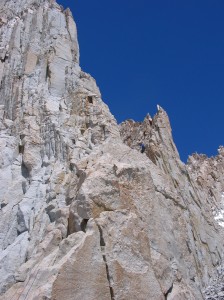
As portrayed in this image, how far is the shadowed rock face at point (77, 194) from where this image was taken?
17.6 m

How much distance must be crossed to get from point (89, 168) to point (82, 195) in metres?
2.61

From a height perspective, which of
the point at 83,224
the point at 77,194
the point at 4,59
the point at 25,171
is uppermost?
the point at 4,59

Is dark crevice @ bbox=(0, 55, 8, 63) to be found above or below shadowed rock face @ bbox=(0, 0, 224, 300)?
above

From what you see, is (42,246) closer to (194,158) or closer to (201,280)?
(201,280)

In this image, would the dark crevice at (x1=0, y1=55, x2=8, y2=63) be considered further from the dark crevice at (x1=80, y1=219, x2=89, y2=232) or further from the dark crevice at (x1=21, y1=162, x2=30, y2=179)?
the dark crevice at (x1=80, y1=219, x2=89, y2=232)

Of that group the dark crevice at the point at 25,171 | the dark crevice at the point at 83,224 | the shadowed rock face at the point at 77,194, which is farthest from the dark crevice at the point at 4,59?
the dark crevice at the point at 83,224

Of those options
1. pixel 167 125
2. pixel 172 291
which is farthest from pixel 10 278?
pixel 167 125

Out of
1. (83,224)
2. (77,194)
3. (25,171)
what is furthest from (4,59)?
(83,224)

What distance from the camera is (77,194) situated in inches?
801

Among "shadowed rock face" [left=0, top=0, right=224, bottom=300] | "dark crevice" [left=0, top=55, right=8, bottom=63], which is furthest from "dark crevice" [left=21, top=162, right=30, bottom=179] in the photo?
"dark crevice" [left=0, top=55, right=8, bottom=63]

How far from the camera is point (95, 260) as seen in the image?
685 inches

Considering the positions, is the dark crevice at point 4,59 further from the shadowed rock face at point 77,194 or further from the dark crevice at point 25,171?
the dark crevice at point 25,171

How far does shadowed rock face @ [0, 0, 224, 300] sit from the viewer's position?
57.8 ft

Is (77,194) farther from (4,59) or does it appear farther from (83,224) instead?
(4,59)
